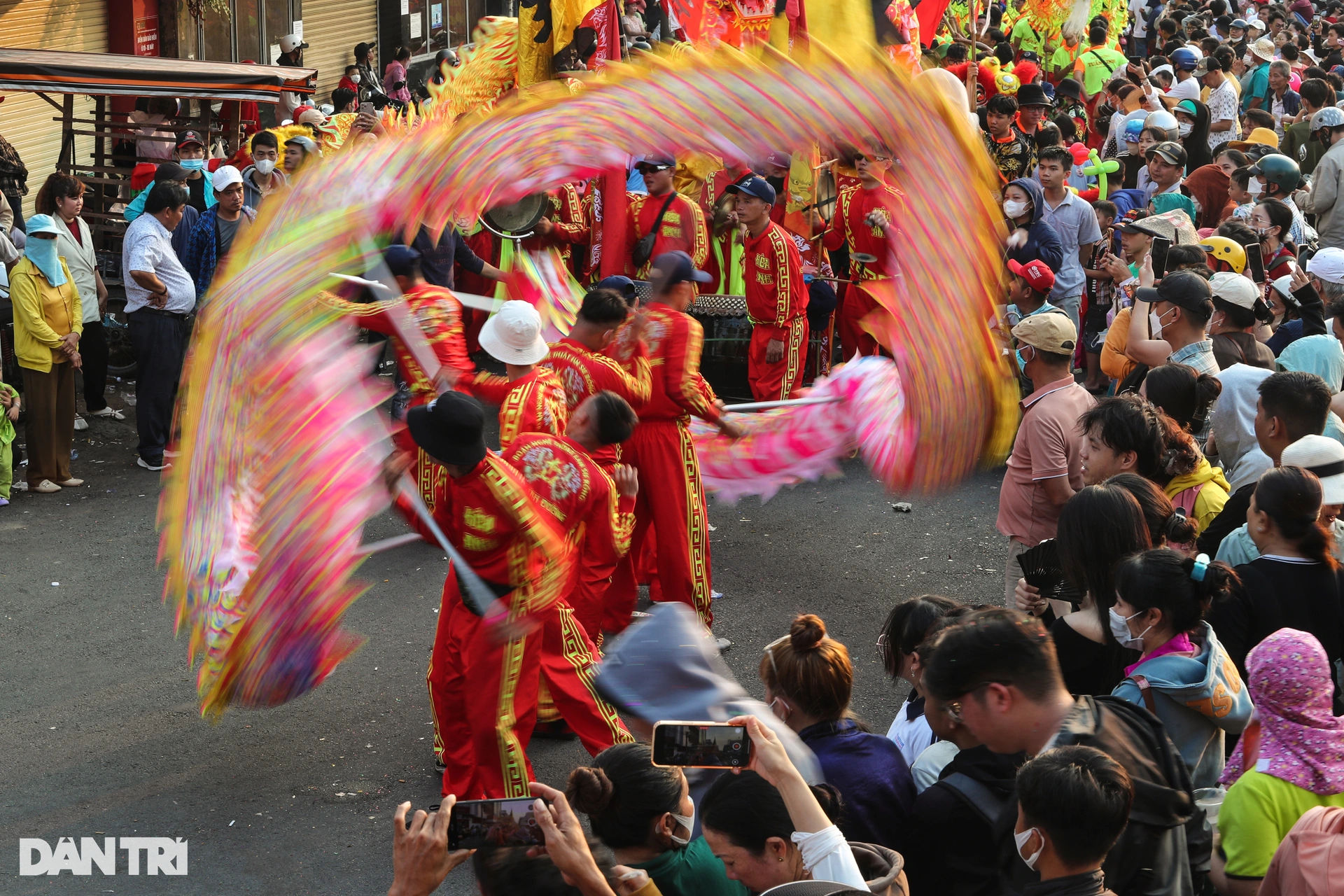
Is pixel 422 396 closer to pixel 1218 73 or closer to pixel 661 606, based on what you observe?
pixel 661 606

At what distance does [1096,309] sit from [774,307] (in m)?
2.99

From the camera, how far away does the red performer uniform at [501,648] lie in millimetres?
4180

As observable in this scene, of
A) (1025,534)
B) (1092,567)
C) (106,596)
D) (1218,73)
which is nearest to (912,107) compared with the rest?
(1092,567)

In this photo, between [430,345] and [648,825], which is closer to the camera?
[648,825]

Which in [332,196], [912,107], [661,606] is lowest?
[661,606]

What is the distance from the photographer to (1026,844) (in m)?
2.39

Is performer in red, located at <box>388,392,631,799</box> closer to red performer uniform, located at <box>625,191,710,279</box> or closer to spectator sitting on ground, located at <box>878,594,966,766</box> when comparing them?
spectator sitting on ground, located at <box>878,594,966,766</box>

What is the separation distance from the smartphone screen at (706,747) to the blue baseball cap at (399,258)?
2781 mm

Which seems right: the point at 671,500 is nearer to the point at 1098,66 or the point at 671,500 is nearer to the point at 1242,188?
the point at 1242,188

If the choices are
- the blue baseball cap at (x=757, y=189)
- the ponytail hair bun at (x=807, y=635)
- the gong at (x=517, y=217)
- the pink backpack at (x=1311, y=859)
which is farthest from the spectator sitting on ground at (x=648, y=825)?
the blue baseball cap at (x=757, y=189)

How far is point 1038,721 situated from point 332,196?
3.06m

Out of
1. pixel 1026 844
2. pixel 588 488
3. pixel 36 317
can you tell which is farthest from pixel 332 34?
pixel 1026 844

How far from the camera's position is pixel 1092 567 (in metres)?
3.67

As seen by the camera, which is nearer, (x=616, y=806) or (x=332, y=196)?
(x=616, y=806)
